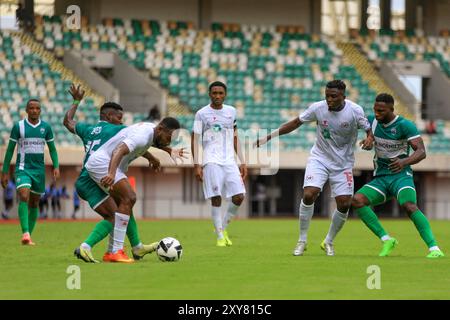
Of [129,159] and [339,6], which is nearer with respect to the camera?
[129,159]

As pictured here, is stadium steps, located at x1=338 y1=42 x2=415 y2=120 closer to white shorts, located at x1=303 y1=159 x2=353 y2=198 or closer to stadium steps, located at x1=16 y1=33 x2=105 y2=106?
stadium steps, located at x1=16 y1=33 x2=105 y2=106

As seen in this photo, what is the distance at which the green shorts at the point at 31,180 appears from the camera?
18.6 metres

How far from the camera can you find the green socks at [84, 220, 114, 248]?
1346cm

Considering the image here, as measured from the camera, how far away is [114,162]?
12914 mm

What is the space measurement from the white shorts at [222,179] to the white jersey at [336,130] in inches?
126

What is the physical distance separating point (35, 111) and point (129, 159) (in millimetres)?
5074

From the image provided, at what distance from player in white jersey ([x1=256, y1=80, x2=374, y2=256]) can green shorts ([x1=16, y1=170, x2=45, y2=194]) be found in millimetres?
5114

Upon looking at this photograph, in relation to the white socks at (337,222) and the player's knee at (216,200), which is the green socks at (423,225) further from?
the player's knee at (216,200)

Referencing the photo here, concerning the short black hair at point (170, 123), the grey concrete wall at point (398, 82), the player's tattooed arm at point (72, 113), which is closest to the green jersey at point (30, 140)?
the player's tattooed arm at point (72, 113)
